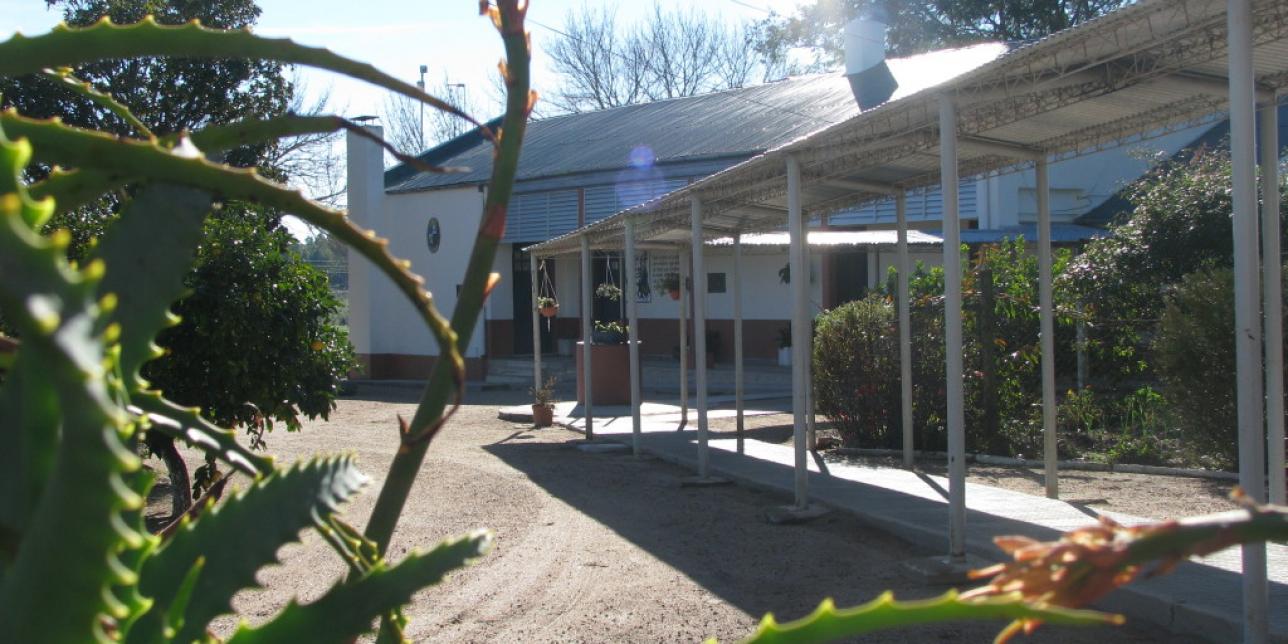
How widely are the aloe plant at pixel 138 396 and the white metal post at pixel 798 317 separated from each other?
7.80 metres

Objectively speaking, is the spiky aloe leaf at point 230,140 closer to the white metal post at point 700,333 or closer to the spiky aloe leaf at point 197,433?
the spiky aloe leaf at point 197,433

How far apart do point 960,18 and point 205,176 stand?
36.4 metres

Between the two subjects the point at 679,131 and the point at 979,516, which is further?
the point at 679,131

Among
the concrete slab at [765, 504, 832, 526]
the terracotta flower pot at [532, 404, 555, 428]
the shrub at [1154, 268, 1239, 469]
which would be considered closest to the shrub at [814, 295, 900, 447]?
the shrub at [1154, 268, 1239, 469]

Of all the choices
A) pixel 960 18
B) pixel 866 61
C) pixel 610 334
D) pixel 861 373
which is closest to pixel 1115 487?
pixel 861 373

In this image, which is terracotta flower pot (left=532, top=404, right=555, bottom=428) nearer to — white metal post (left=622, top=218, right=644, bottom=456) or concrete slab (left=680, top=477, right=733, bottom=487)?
white metal post (left=622, top=218, right=644, bottom=456)

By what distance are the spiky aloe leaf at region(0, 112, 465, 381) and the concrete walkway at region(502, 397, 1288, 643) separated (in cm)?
304

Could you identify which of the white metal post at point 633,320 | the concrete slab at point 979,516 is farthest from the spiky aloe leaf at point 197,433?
the white metal post at point 633,320

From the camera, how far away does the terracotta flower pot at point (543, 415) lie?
17375 millimetres

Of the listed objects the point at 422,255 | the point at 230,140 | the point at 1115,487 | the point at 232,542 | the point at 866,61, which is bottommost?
the point at 1115,487

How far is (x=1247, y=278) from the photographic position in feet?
17.2

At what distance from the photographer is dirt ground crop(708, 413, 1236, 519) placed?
8.79 meters

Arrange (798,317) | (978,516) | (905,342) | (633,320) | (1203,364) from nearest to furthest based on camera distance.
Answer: (978,516)
(798,317)
(1203,364)
(905,342)
(633,320)

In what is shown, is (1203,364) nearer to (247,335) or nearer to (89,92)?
(247,335)
